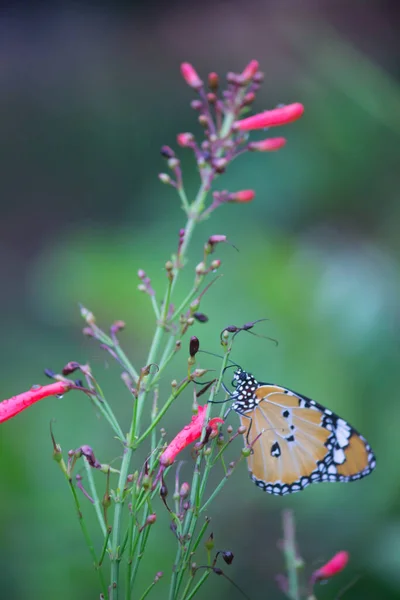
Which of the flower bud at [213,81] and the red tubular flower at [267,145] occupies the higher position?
the flower bud at [213,81]

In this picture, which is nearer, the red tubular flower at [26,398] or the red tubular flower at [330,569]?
the red tubular flower at [26,398]

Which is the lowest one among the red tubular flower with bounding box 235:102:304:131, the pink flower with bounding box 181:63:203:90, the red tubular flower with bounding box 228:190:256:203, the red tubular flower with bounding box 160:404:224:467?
the red tubular flower with bounding box 160:404:224:467

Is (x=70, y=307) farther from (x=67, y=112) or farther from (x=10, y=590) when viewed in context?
(x=67, y=112)

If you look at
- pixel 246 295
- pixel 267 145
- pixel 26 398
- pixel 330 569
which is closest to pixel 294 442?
pixel 330 569

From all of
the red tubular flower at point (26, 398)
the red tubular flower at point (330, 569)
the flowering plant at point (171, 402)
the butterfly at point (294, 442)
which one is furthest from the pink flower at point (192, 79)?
the red tubular flower at point (330, 569)

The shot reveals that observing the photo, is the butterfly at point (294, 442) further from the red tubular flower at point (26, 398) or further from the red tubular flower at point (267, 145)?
the red tubular flower at point (267, 145)

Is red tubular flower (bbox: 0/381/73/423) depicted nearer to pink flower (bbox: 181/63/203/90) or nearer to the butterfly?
the butterfly

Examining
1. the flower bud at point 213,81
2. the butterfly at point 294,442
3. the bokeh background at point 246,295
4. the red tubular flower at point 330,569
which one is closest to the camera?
the flower bud at point 213,81

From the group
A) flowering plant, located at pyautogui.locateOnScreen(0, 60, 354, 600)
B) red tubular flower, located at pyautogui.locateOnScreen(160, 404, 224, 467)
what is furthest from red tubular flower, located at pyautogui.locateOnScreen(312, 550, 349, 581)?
red tubular flower, located at pyautogui.locateOnScreen(160, 404, 224, 467)
